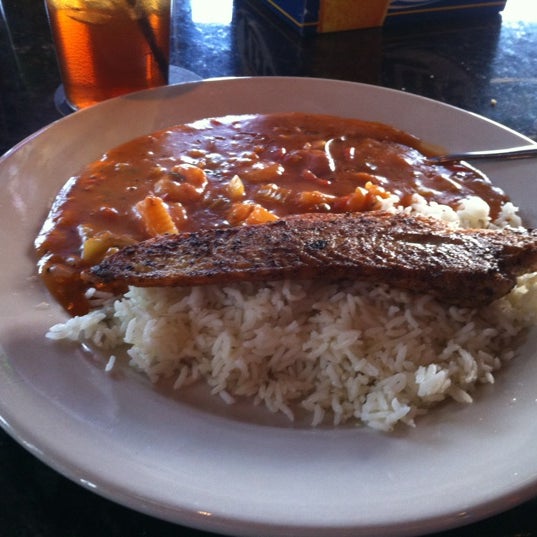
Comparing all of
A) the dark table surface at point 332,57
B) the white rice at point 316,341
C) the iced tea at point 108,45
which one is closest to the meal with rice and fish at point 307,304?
the white rice at point 316,341

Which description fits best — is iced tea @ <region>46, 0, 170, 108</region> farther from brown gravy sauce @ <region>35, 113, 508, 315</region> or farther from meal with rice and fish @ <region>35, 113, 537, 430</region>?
meal with rice and fish @ <region>35, 113, 537, 430</region>

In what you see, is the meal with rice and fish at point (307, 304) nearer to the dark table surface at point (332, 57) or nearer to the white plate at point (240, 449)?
the white plate at point (240, 449)

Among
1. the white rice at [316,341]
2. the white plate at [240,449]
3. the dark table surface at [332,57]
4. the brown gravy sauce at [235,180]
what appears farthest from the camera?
the dark table surface at [332,57]

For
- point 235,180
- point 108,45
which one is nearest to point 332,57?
point 108,45

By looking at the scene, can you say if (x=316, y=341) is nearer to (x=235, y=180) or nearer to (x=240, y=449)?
(x=240, y=449)

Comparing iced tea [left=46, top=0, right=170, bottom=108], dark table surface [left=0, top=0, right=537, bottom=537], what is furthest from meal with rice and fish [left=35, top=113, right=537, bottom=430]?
dark table surface [left=0, top=0, right=537, bottom=537]

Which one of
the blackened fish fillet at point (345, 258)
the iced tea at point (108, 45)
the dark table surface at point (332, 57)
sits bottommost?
the dark table surface at point (332, 57)
